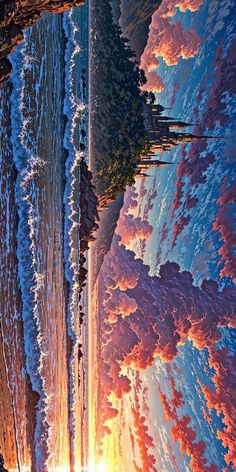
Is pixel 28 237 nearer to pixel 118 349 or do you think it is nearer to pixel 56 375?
pixel 56 375

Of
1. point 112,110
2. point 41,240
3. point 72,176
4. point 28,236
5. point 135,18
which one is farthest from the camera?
point 135,18

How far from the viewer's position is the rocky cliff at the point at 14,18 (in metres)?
6.62

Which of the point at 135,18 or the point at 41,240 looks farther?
the point at 135,18

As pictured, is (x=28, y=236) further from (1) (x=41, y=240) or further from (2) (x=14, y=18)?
(2) (x=14, y=18)

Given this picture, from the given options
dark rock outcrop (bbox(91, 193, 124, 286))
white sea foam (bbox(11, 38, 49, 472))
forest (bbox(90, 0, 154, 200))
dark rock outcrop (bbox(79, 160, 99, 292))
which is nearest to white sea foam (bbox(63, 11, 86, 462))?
dark rock outcrop (bbox(79, 160, 99, 292))

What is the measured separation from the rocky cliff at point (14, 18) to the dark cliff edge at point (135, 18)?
29.6 meters

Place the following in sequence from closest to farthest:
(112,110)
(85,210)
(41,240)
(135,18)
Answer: (41,240)
(85,210)
(112,110)
(135,18)

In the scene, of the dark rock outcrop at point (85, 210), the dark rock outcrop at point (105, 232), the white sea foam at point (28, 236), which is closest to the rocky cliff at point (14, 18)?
the white sea foam at point (28, 236)

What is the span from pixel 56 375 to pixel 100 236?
22.7 metres

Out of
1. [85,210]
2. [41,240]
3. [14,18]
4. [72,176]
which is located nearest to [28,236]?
[41,240]

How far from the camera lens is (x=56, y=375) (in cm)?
1612

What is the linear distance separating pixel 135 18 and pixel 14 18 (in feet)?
113

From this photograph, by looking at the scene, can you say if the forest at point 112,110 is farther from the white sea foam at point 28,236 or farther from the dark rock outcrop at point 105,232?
the white sea foam at point 28,236

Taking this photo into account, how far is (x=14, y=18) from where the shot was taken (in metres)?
7.18
